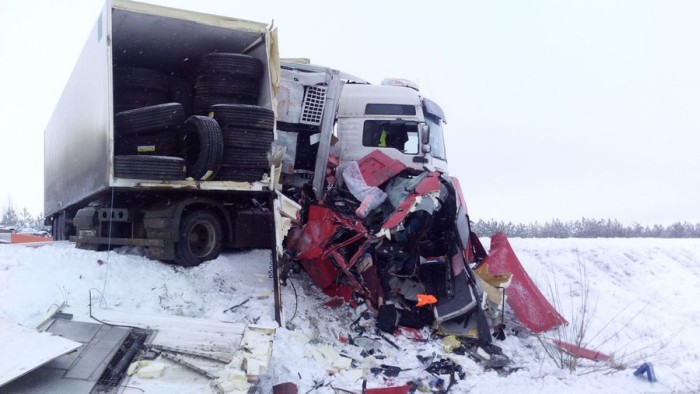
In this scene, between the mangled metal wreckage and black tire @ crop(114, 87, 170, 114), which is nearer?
black tire @ crop(114, 87, 170, 114)

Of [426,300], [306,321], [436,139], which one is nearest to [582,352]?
[426,300]

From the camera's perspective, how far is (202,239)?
25.2 ft

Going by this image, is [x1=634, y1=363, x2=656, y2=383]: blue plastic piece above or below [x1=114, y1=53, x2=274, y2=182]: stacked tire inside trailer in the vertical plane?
below

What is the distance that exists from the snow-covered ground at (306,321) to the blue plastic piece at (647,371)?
7cm

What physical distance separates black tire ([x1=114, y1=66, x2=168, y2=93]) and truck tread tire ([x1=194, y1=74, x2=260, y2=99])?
1.73 ft

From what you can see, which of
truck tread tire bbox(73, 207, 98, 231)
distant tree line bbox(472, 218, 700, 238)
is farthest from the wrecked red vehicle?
distant tree line bbox(472, 218, 700, 238)

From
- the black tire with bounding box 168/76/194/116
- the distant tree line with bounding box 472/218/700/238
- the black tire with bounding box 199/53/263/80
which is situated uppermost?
the black tire with bounding box 199/53/263/80

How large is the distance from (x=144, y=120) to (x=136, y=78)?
922mm

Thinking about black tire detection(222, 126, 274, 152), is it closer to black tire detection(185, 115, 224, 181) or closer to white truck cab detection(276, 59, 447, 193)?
black tire detection(185, 115, 224, 181)

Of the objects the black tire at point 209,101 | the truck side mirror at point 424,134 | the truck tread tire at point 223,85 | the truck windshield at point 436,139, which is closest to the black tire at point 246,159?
the black tire at point 209,101

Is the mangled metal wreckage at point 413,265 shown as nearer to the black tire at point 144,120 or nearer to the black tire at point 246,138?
the black tire at point 246,138

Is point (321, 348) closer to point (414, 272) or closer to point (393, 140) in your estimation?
point (414, 272)

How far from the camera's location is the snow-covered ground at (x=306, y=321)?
585cm

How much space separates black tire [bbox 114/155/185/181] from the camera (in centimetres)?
625
